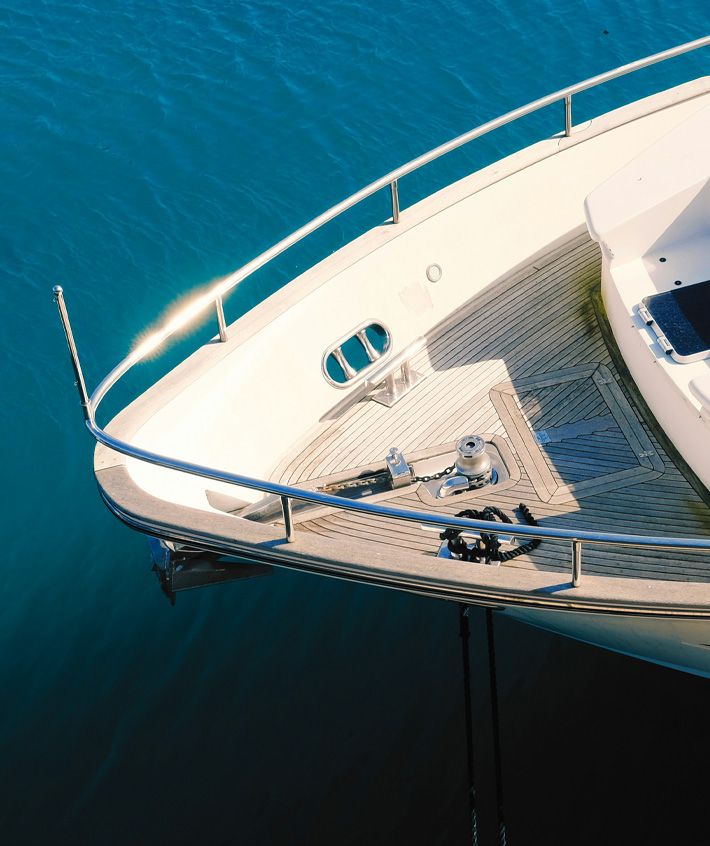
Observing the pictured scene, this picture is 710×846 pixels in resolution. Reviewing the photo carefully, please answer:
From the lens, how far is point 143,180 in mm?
9719

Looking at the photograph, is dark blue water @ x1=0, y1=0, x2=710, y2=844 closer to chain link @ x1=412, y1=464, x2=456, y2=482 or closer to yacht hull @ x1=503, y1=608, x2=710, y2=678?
yacht hull @ x1=503, y1=608, x2=710, y2=678

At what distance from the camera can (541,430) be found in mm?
5562

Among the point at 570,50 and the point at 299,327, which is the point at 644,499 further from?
the point at 570,50

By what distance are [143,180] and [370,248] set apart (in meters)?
4.52

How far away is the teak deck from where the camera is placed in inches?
198

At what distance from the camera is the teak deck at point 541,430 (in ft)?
16.5

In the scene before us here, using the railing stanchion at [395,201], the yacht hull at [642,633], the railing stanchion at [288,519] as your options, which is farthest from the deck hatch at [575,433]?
the railing stanchion at [288,519]

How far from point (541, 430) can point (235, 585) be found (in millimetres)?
2314

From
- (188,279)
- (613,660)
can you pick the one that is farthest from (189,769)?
(188,279)

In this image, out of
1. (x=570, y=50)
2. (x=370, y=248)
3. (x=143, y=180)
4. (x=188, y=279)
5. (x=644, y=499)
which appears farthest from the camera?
(x=570, y=50)

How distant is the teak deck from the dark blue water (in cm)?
130

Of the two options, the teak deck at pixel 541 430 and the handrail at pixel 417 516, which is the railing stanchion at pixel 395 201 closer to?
the teak deck at pixel 541 430

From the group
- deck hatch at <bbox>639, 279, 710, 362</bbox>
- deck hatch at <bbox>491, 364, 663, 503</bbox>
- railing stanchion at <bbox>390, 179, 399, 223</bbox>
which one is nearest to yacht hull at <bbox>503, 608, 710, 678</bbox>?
deck hatch at <bbox>491, 364, 663, 503</bbox>

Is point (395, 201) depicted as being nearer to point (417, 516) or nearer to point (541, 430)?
point (541, 430)
